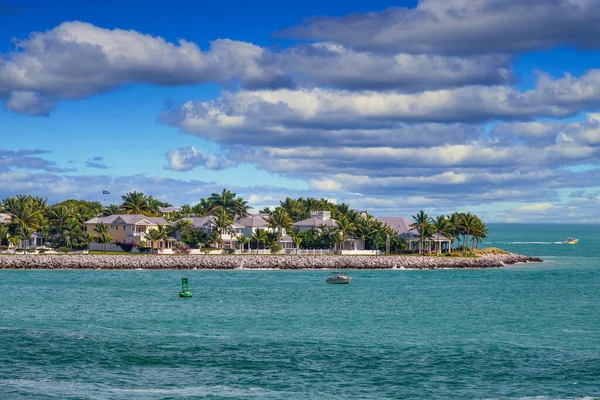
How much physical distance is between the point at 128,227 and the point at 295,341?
343 feet

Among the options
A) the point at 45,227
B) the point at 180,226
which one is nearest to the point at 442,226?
the point at 180,226

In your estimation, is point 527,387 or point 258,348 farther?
point 258,348

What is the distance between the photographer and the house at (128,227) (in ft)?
509

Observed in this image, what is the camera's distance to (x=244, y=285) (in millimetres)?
102125

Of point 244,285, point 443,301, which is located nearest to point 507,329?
point 443,301

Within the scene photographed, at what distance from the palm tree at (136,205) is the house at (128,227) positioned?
1230 centimetres

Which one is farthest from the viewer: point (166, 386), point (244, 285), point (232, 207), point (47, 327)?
point (232, 207)

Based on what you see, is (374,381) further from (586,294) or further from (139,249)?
(139,249)

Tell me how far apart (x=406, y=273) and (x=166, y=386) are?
8807cm

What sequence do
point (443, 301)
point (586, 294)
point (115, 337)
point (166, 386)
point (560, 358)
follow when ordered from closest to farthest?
1. point (166, 386)
2. point (560, 358)
3. point (115, 337)
4. point (443, 301)
5. point (586, 294)

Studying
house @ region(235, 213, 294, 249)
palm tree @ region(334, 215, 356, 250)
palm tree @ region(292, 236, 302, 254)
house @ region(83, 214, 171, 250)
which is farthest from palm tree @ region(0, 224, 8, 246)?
palm tree @ region(334, 215, 356, 250)

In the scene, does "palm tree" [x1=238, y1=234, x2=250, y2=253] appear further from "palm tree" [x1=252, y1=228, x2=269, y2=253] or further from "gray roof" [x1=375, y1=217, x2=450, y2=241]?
"gray roof" [x1=375, y1=217, x2=450, y2=241]

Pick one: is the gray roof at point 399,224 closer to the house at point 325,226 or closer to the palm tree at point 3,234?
the house at point 325,226

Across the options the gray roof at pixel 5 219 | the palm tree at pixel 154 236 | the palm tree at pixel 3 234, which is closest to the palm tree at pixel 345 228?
the palm tree at pixel 154 236
